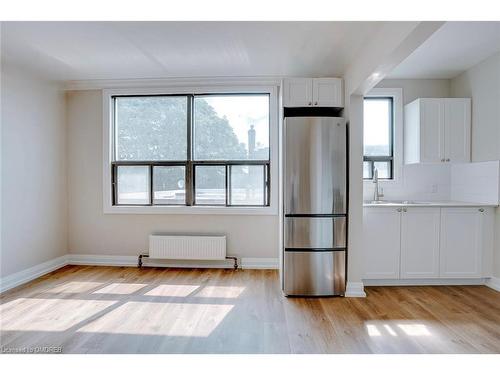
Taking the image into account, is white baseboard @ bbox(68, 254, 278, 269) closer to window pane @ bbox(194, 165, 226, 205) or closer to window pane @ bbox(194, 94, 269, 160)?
window pane @ bbox(194, 165, 226, 205)

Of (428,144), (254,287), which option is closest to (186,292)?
(254,287)

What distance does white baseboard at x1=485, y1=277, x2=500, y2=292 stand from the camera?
3352mm

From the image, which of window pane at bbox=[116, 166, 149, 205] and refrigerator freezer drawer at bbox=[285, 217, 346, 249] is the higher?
window pane at bbox=[116, 166, 149, 205]

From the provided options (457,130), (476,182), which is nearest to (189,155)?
(457,130)

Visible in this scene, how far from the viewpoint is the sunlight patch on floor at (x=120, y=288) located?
3.26m

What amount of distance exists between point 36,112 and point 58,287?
219 cm

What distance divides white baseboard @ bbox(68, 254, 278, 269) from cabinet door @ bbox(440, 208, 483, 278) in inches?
79.7

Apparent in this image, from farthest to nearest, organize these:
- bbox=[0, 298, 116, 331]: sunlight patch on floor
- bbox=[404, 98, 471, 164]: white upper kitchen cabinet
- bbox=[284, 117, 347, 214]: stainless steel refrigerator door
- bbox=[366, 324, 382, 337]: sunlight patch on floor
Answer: bbox=[404, 98, 471, 164]: white upper kitchen cabinet
bbox=[284, 117, 347, 214]: stainless steel refrigerator door
bbox=[0, 298, 116, 331]: sunlight patch on floor
bbox=[366, 324, 382, 337]: sunlight patch on floor

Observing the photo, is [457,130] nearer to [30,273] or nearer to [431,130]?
[431,130]

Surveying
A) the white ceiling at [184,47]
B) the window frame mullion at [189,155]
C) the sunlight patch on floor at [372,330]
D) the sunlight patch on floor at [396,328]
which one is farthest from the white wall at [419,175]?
the window frame mullion at [189,155]

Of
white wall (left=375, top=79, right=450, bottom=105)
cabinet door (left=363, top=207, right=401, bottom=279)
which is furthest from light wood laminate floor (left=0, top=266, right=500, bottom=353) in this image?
white wall (left=375, top=79, right=450, bottom=105)

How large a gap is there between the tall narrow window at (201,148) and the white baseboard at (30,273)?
1.11 metres

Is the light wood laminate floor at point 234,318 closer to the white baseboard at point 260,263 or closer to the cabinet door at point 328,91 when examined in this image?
the white baseboard at point 260,263

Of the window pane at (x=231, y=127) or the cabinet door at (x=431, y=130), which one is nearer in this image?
the cabinet door at (x=431, y=130)
